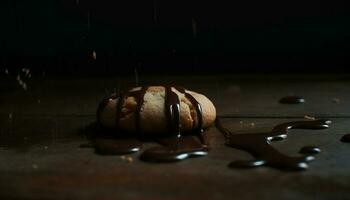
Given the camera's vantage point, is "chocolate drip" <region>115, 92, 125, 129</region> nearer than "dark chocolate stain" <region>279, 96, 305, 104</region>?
Yes

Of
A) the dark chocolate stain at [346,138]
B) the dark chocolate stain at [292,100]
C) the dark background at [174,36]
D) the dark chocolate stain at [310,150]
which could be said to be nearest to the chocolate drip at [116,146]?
the dark chocolate stain at [310,150]

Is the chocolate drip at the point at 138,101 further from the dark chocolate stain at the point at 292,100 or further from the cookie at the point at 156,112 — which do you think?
the dark chocolate stain at the point at 292,100

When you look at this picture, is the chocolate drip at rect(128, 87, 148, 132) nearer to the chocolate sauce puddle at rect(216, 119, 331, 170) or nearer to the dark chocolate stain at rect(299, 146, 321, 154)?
the chocolate sauce puddle at rect(216, 119, 331, 170)

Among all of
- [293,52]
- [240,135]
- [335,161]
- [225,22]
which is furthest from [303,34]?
[335,161]

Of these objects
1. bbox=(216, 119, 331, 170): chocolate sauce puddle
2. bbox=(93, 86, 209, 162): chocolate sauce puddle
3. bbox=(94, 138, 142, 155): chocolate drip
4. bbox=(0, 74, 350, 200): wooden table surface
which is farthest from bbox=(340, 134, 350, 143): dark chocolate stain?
bbox=(94, 138, 142, 155): chocolate drip

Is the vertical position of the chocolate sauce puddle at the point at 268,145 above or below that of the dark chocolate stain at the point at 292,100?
below

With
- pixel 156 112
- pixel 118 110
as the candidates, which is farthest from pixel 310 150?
pixel 118 110

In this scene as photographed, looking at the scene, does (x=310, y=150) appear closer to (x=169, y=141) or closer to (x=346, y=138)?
(x=346, y=138)
